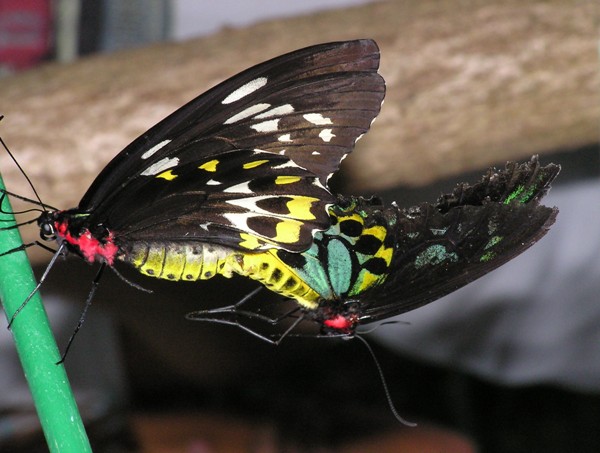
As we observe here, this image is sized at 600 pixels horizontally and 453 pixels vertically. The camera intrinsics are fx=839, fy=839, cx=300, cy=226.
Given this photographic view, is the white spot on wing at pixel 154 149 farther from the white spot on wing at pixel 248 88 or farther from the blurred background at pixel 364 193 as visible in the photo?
the blurred background at pixel 364 193

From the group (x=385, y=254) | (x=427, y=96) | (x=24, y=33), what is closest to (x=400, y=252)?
(x=385, y=254)

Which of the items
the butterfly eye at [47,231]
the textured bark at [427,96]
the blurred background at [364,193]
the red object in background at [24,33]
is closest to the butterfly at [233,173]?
the butterfly eye at [47,231]

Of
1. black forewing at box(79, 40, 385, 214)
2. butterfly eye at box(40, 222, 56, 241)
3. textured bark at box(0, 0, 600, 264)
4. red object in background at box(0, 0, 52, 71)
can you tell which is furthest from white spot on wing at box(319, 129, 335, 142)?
red object in background at box(0, 0, 52, 71)

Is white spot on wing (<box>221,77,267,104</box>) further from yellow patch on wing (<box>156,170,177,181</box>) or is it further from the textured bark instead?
the textured bark

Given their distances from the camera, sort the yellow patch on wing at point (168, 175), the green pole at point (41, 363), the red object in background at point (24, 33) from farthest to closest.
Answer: the red object in background at point (24, 33) → the yellow patch on wing at point (168, 175) → the green pole at point (41, 363)

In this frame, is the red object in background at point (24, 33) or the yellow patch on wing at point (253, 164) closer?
the yellow patch on wing at point (253, 164)

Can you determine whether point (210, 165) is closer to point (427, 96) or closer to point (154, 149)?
point (154, 149)

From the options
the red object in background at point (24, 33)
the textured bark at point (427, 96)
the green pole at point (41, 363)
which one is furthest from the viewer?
the red object in background at point (24, 33)
